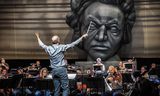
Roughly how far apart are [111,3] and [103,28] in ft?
3.71

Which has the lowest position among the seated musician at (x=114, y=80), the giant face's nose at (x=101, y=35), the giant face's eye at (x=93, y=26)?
the seated musician at (x=114, y=80)

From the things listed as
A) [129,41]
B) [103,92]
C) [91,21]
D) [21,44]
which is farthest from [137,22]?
[103,92]

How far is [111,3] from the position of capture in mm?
17250

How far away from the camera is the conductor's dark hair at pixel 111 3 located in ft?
56.9

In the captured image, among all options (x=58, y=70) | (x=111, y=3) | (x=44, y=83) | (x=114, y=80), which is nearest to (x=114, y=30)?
(x=111, y=3)

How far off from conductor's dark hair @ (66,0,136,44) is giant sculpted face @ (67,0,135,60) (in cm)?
14

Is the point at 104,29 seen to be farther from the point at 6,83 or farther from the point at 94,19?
the point at 6,83

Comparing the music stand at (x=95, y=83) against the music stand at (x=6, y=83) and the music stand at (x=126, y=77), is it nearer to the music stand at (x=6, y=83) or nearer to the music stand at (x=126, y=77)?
the music stand at (x=126, y=77)

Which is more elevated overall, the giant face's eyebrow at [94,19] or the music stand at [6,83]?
the giant face's eyebrow at [94,19]

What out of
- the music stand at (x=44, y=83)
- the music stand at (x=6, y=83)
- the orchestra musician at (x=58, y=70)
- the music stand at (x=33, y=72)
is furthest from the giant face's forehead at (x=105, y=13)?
the orchestra musician at (x=58, y=70)

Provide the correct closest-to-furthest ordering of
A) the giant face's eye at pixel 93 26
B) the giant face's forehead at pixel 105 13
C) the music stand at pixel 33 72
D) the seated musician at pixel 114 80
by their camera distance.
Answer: the seated musician at pixel 114 80 → the music stand at pixel 33 72 → the giant face's forehead at pixel 105 13 → the giant face's eye at pixel 93 26

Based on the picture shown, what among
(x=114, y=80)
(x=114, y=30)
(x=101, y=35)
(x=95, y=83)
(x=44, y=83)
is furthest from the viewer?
(x=114, y=30)

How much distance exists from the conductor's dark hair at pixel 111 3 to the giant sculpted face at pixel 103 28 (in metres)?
0.14

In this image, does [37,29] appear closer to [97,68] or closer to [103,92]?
[97,68]
